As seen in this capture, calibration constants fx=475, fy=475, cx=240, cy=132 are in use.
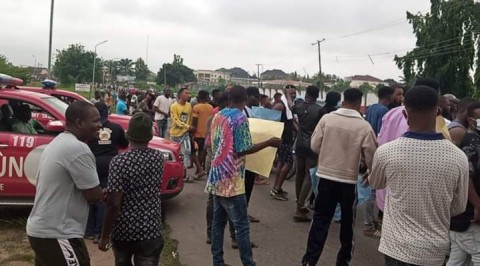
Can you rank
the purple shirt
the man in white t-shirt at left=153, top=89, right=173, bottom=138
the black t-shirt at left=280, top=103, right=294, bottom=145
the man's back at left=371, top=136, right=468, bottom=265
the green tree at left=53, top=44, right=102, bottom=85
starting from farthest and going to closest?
1. the green tree at left=53, top=44, right=102, bottom=85
2. the man in white t-shirt at left=153, top=89, right=173, bottom=138
3. the black t-shirt at left=280, top=103, right=294, bottom=145
4. the purple shirt
5. the man's back at left=371, top=136, right=468, bottom=265

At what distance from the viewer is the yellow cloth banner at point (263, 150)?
16.3 ft

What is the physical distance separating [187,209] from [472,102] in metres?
4.49

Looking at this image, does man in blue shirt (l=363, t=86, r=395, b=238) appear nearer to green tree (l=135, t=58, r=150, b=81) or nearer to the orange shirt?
the orange shirt

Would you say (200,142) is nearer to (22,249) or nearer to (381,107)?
(381,107)

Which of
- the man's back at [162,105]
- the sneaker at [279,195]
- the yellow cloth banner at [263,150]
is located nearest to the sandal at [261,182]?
the sneaker at [279,195]

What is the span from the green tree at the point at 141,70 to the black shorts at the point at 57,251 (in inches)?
4115

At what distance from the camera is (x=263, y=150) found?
510cm

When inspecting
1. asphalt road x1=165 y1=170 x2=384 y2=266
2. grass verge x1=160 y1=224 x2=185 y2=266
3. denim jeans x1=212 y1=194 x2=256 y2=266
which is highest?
denim jeans x1=212 y1=194 x2=256 y2=266

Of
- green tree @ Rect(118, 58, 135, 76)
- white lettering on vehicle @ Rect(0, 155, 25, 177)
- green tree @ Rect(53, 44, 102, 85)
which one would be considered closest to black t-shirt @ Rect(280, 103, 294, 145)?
white lettering on vehicle @ Rect(0, 155, 25, 177)

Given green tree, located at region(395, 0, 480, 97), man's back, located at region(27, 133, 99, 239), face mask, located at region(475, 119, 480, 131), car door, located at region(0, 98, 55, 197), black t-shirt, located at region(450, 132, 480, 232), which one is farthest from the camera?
green tree, located at region(395, 0, 480, 97)

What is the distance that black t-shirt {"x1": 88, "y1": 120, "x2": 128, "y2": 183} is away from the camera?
5290 millimetres

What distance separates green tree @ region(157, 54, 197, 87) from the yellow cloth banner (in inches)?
3453

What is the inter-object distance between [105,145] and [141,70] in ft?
345

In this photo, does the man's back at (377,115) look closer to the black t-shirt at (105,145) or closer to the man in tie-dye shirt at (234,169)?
the man in tie-dye shirt at (234,169)
